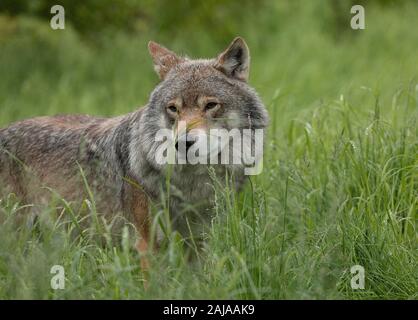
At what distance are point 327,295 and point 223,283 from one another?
559mm

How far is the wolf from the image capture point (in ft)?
16.3

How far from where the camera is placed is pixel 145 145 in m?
5.07

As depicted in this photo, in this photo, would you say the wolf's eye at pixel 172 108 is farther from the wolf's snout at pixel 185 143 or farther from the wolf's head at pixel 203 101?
the wolf's snout at pixel 185 143

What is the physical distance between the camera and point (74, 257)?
14.7 ft

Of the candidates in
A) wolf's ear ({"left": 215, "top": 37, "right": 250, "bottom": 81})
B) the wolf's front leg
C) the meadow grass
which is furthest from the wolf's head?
the meadow grass

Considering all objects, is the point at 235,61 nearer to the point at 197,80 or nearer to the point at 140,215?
the point at 197,80

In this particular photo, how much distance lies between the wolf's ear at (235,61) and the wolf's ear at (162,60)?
0.33m

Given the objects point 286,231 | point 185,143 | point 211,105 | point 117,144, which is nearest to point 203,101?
point 211,105

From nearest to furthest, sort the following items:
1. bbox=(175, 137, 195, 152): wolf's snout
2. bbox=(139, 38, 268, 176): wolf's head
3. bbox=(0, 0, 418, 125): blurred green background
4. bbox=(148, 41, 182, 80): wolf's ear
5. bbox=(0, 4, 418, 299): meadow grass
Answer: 1. bbox=(0, 4, 418, 299): meadow grass
2. bbox=(175, 137, 195, 152): wolf's snout
3. bbox=(139, 38, 268, 176): wolf's head
4. bbox=(148, 41, 182, 80): wolf's ear
5. bbox=(0, 0, 418, 125): blurred green background

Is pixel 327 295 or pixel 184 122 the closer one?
pixel 327 295

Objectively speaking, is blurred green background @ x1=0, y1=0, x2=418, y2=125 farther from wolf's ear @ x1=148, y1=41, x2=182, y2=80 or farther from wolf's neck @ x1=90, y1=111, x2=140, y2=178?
wolf's ear @ x1=148, y1=41, x2=182, y2=80

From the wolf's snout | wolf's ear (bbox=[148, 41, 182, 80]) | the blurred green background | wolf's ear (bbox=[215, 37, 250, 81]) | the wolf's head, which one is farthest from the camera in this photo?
the blurred green background
